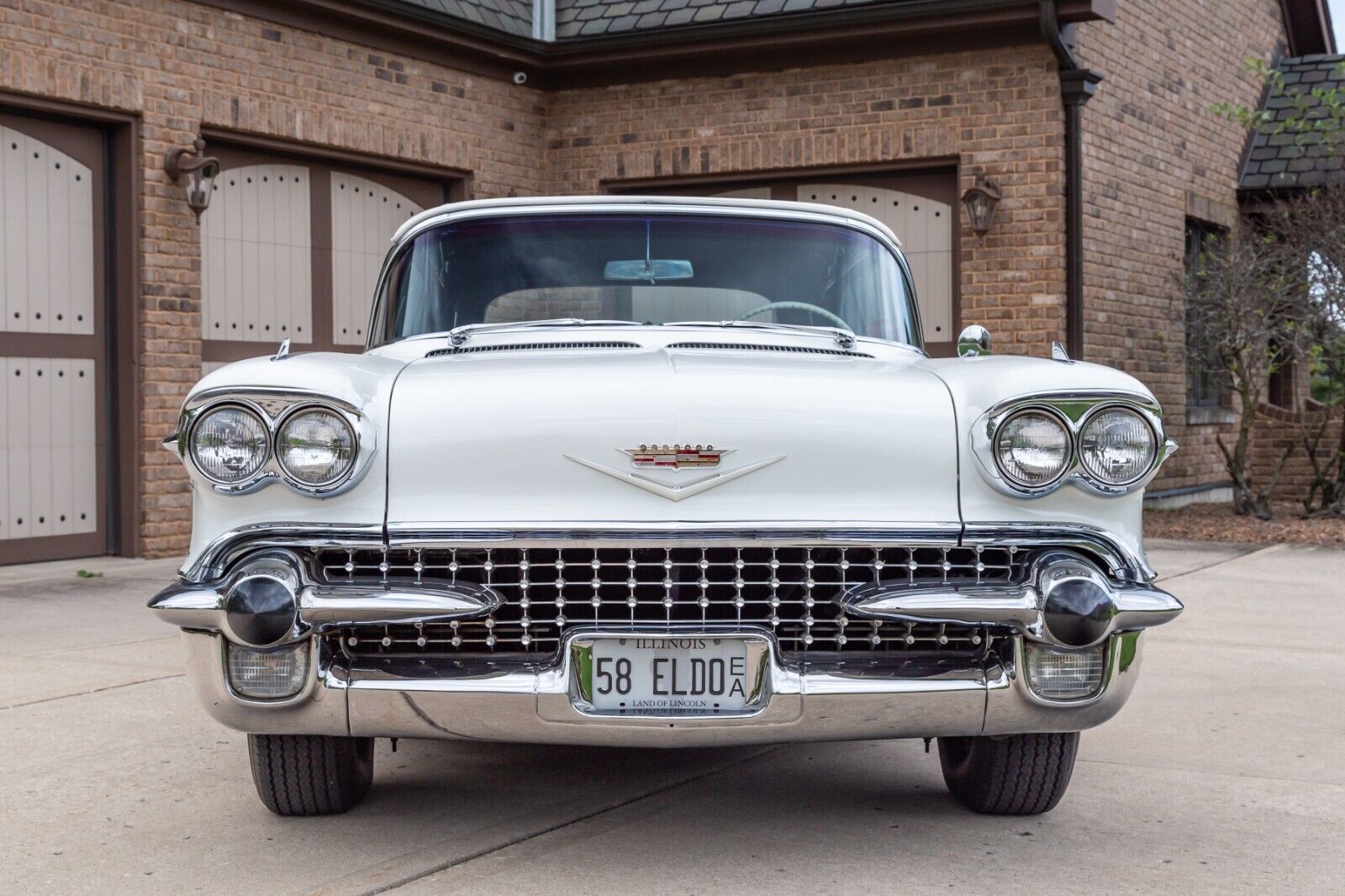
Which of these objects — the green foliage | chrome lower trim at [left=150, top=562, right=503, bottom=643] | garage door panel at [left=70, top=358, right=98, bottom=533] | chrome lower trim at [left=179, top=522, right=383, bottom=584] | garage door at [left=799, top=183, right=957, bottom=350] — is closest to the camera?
chrome lower trim at [left=150, top=562, right=503, bottom=643]

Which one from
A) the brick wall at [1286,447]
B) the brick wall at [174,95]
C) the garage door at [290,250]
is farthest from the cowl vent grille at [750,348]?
the brick wall at [1286,447]

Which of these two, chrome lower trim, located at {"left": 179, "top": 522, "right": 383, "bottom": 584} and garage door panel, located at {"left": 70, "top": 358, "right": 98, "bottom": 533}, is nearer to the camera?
chrome lower trim, located at {"left": 179, "top": 522, "right": 383, "bottom": 584}

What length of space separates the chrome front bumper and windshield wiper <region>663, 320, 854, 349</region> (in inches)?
50.3

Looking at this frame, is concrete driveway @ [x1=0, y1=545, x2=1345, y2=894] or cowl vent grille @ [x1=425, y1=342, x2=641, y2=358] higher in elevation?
cowl vent grille @ [x1=425, y1=342, x2=641, y2=358]

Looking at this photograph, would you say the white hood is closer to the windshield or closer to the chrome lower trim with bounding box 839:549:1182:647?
the chrome lower trim with bounding box 839:549:1182:647

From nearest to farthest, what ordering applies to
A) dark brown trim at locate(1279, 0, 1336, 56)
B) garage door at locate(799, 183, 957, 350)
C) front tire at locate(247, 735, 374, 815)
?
front tire at locate(247, 735, 374, 815) → garage door at locate(799, 183, 957, 350) → dark brown trim at locate(1279, 0, 1336, 56)

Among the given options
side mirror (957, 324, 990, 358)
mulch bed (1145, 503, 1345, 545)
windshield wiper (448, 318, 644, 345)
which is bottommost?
mulch bed (1145, 503, 1345, 545)

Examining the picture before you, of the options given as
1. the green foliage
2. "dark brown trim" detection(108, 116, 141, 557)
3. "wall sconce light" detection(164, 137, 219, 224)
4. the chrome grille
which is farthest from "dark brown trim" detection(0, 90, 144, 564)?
the green foliage

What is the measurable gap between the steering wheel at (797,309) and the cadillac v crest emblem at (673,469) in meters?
1.29

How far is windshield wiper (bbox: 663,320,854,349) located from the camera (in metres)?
4.17

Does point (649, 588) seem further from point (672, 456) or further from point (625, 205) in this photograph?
point (625, 205)

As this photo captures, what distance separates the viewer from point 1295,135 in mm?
13734

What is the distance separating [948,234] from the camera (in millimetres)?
11117

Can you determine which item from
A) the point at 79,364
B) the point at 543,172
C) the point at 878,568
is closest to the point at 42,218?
the point at 79,364
